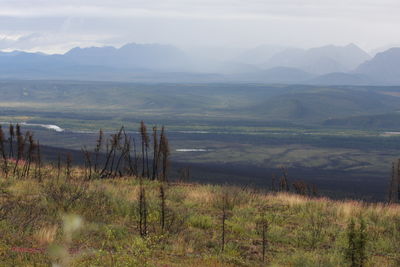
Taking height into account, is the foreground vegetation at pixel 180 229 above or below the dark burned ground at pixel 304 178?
above

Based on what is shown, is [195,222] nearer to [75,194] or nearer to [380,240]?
[75,194]

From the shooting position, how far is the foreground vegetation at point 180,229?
8609 millimetres

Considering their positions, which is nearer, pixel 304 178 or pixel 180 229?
pixel 180 229

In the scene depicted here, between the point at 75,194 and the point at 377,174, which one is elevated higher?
the point at 75,194

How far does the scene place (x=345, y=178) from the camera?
2048 inches

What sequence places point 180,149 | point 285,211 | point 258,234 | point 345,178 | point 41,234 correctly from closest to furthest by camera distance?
point 41,234 < point 258,234 < point 285,211 < point 345,178 < point 180,149

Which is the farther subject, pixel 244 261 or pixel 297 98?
pixel 297 98

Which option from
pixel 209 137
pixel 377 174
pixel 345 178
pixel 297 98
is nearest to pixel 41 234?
pixel 345 178

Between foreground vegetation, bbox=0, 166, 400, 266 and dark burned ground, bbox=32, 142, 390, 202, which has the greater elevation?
foreground vegetation, bbox=0, 166, 400, 266

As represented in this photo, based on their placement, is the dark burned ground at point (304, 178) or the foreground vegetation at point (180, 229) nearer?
the foreground vegetation at point (180, 229)

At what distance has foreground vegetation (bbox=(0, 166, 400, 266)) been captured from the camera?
28.2 ft

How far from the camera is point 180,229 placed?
11031 millimetres

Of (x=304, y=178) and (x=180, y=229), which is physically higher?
(x=180, y=229)

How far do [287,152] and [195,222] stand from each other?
65.4 metres
